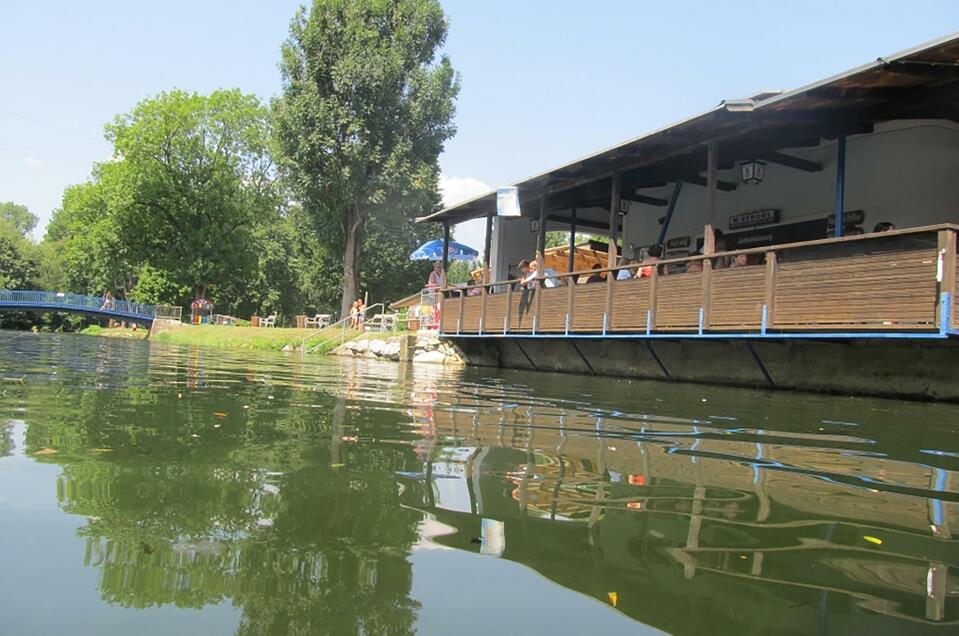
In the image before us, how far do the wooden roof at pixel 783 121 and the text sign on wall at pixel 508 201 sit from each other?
0.26 meters

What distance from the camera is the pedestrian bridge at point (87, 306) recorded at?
4703 centimetres

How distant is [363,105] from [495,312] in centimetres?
1551

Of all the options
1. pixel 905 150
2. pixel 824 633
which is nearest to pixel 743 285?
pixel 905 150

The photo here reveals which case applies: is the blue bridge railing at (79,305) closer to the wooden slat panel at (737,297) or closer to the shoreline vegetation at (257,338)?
the shoreline vegetation at (257,338)

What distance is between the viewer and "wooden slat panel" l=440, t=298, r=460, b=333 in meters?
18.5

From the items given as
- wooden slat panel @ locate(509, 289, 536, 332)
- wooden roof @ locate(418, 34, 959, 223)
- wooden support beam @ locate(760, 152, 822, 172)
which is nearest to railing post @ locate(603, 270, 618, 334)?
wooden roof @ locate(418, 34, 959, 223)

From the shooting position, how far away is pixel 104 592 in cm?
145

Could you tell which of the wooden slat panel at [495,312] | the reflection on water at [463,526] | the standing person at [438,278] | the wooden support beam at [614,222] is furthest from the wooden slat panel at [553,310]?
the reflection on water at [463,526]

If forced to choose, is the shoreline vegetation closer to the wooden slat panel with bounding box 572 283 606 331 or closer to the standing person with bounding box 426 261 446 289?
the standing person with bounding box 426 261 446 289

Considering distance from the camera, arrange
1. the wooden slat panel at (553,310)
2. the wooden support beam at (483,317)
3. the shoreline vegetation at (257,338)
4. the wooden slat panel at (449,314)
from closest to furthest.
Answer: the wooden slat panel at (553,310) → the wooden support beam at (483,317) → the wooden slat panel at (449,314) → the shoreline vegetation at (257,338)

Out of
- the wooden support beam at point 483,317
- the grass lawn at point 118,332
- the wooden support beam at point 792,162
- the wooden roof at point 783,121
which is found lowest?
the grass lawn at point 118,332

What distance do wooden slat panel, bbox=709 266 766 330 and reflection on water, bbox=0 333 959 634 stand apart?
528 cm

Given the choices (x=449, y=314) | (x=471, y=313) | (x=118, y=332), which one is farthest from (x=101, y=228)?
(x=471, y=313)

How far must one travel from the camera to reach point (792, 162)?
1290 centimetres
